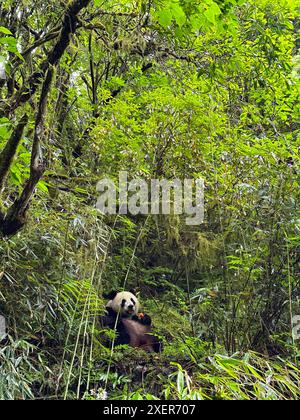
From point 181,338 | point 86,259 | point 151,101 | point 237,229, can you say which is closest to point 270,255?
point 237,229

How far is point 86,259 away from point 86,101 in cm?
204

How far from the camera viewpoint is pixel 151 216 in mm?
4121

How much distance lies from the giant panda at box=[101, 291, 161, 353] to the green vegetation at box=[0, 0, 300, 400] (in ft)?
0.41

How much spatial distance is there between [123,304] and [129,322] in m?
0.14

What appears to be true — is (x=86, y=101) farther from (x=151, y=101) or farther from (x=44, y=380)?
(x=44, y=380)

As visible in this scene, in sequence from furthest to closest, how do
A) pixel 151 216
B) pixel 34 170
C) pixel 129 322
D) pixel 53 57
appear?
1. pixel 151 216
2. pixel 129 322
3. pixel 53 57
4. pixel 34 170

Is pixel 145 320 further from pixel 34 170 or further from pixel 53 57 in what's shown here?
pixel 53 57

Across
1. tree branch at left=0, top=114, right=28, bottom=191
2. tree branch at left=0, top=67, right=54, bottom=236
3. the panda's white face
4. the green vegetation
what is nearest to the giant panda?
the panda's white face

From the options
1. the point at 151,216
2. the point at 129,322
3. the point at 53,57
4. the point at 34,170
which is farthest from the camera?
the point at 151,216

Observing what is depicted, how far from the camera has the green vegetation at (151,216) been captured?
2.30 metres

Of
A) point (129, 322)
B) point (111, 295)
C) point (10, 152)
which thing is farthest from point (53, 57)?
point (129, 322)

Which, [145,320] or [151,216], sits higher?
[151,216]

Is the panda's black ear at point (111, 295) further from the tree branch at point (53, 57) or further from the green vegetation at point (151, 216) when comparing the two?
the tree branch at point (53, 57)

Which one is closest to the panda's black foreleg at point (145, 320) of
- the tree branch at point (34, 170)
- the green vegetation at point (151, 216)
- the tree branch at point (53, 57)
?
the green vegetation at point (151, 216)
